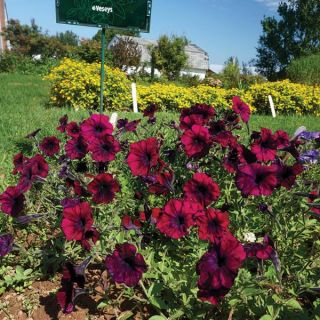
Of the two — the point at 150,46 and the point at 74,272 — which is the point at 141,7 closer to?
the point at 74,272

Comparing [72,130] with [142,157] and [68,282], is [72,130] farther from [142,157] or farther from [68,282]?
[68,282]

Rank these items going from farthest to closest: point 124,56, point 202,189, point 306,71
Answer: point 124,56 → point 306,71 → point 202,189

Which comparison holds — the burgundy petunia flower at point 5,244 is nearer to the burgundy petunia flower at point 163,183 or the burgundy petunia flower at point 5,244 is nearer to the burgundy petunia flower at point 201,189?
the burgundy petunia flower at point 163,183

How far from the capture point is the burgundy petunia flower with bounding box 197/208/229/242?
162cm

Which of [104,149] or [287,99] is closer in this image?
[104,149]

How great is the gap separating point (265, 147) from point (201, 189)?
44 cm

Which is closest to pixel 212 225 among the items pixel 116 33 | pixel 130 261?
pixel 130 261

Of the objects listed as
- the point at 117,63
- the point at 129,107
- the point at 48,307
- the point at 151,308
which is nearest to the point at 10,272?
Result: the point at 48,307

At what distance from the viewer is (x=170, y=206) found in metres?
1.70

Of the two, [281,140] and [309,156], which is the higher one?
[281,140]

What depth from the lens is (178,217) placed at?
1.70 metres

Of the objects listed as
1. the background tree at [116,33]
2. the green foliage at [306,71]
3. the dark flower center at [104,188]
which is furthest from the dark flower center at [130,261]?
the green foliage at [306,71]

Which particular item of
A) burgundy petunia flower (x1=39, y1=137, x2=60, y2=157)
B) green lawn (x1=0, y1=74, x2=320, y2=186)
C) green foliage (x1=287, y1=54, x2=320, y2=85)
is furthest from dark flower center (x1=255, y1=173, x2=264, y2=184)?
green foliage (x1=287, y1=54, x2=320, y2=85)

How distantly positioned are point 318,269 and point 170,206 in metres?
0.87
